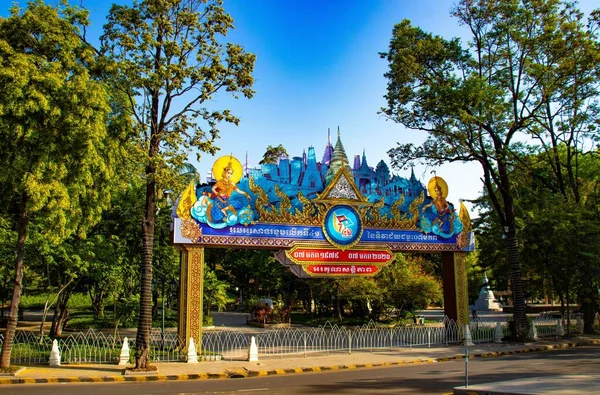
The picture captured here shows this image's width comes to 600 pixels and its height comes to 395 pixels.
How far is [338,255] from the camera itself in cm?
2069

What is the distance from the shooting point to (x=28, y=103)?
14016mm

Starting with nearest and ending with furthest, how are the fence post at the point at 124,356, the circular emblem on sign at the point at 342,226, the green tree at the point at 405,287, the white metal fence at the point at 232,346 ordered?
the fence post at the point at 124,356 < the white metal fence at the point at 232,346 < the circular emblem on sign at the point at 342,226 < the green tree at the point at 405,287

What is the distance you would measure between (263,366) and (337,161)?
960 centimetres

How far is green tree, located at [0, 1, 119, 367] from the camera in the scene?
1420 cm

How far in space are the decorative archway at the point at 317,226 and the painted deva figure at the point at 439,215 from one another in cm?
5

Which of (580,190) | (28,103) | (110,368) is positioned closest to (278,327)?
(110,368)

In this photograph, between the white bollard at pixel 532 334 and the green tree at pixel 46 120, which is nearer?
the green tree at pixel 46 120

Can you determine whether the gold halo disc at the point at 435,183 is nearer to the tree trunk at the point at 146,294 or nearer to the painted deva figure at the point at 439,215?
the painted deva figure at the point at 439,215

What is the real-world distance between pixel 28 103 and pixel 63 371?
788 centimetres

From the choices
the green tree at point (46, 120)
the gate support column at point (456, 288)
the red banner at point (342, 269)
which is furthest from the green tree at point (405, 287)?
the green tree at point (46, 120)

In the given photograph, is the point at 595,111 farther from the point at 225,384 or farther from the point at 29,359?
the point at 29,359

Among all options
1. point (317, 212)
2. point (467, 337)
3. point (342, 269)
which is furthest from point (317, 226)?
point (467, 337)

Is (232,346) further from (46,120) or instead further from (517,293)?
(517,293)

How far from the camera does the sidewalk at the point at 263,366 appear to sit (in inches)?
553
